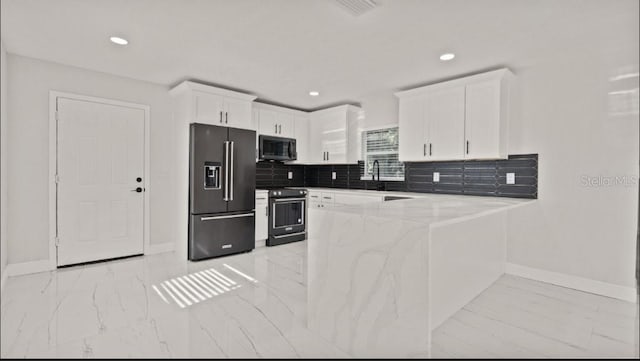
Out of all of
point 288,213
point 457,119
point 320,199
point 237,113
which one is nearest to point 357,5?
point 457,119

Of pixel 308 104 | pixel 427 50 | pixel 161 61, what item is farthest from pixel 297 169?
pixel 427 50

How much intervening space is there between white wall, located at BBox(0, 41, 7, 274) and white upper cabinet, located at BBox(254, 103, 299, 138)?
8.98 feet

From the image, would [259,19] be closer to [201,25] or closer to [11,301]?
[201,25]

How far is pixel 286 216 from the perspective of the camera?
15.8 ft

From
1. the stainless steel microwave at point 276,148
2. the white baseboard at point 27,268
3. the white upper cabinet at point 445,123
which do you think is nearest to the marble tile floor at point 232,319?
the white baseboard at point 27,268

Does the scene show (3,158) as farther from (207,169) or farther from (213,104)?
(213,104)

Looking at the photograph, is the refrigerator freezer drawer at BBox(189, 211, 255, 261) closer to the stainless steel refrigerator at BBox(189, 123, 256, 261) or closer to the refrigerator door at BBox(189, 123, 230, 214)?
the stainless steel refrigerator at BBox(189, 123, 256, 261)

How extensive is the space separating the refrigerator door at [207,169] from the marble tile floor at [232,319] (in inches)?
34.9

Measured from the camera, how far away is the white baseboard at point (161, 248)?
417 cm

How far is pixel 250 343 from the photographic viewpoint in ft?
6.55

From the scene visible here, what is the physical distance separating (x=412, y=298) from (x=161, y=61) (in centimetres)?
337

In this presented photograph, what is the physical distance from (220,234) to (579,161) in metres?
4.03

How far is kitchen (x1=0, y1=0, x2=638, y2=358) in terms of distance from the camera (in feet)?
6.51

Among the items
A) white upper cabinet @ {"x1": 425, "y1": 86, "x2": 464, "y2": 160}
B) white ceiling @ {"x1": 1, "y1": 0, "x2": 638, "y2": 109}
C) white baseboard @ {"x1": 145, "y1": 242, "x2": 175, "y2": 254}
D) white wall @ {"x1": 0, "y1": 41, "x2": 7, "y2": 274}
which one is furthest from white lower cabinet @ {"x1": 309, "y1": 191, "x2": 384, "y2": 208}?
white wall @ {"x1": 0, "y1": 41, "x2": 7, "y2": 274}
